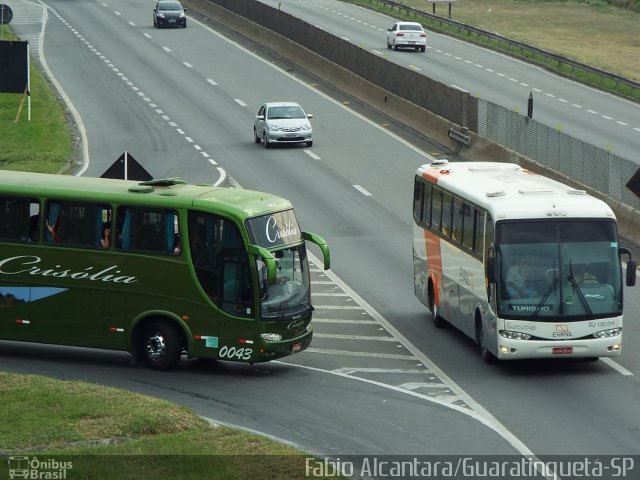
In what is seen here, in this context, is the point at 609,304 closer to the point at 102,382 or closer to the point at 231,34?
the point at 102,382

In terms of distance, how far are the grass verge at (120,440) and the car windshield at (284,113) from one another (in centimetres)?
2943

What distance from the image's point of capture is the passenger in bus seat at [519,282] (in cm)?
2111

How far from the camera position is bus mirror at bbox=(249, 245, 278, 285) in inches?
790

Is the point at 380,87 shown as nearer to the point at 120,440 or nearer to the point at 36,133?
the point at 36,133

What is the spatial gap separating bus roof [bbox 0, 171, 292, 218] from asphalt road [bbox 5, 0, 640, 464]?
2.61m

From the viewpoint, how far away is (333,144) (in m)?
47.5

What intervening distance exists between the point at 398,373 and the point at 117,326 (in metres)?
4.44

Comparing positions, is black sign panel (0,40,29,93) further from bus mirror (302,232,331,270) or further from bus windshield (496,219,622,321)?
bus windshield (496,219,622,321)

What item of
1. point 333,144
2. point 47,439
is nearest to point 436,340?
point 47,439

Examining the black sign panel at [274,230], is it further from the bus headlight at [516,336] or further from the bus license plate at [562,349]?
the bus license plate at [562,349]

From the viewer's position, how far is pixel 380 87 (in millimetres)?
53219

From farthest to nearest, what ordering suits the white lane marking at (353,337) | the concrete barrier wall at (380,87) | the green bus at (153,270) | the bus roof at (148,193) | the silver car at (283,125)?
the silver car at (283,125), the concrete barrier wall at (380,87), the white lane marking at (353,337), the bus roof at (148,193), the green bus at (153,270)

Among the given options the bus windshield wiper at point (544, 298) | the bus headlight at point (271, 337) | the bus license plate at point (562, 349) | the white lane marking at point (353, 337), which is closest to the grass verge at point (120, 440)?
the bus headlight at point (271, 337)

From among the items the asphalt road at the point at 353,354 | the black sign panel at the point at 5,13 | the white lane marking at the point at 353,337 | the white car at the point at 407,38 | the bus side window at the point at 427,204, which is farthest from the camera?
the white car at the point at 407,38
